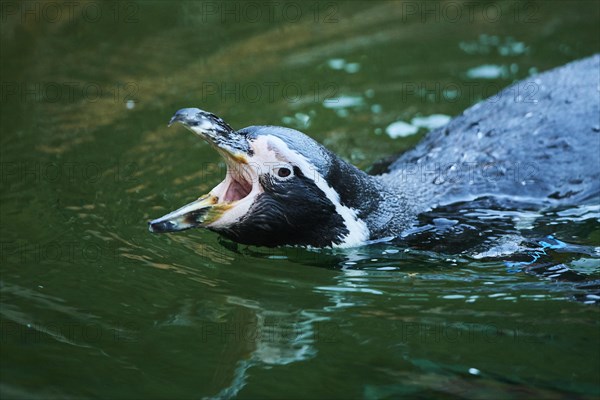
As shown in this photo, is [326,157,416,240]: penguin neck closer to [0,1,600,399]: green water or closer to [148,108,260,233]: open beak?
[0,1,600,399]: green water

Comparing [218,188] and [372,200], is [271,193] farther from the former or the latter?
[372,200]

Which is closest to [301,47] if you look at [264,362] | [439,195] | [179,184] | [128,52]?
[128,52]

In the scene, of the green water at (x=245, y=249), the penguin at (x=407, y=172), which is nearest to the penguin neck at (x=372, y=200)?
the penguin at (x=407, y=172)

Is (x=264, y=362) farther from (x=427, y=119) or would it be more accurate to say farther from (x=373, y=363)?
(x=427, y=119)

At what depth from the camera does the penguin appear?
19.1 feet

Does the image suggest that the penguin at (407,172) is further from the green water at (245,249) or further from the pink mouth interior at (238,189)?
the green water at (245,249)

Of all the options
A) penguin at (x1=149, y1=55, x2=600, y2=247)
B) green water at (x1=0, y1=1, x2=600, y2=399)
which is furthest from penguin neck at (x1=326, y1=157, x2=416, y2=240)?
green water at (x1=0, y1=1, x2=600, y2=399)

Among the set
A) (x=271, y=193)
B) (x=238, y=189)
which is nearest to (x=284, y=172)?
(x=271, y=193)

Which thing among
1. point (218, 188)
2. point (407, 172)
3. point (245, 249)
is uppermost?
point (407, 172)

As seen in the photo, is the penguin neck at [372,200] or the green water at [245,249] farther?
the penguin neck at [372,200]

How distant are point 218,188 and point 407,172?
1.82 m

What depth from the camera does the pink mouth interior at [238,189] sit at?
6.04 metres

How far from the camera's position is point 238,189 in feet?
20.0

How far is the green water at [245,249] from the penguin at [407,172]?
26cm
